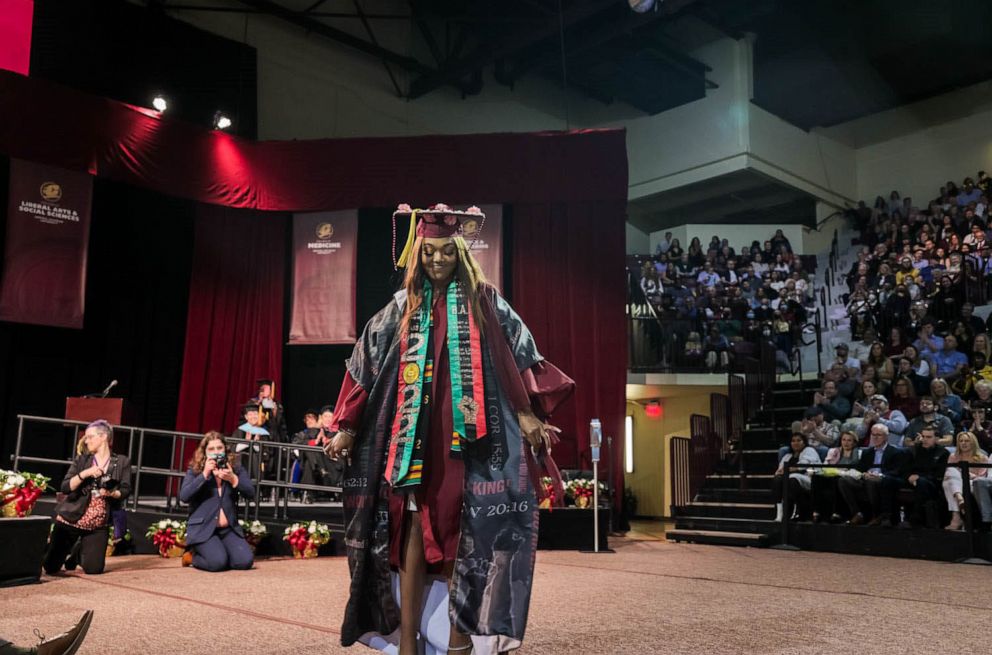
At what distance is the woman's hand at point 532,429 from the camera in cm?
281

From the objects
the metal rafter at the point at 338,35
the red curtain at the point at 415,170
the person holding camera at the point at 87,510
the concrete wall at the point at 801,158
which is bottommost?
the person holding camera at the point at 87,510

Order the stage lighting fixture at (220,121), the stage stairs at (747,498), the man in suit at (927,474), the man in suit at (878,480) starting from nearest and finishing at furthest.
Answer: the man in suit at (927,474) < the man in suit at (878,480) < the stage stairs at (747,498) < the stage lighting fixture at (220,121)

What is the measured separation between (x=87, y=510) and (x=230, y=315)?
629cm

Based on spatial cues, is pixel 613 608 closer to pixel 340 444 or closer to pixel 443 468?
pixel 443 468

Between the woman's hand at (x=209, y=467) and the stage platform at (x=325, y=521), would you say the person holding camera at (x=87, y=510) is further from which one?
the stage platform at (x=325, y=521)

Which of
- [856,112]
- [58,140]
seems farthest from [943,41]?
Result: [58,140]

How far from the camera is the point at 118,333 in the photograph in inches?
468

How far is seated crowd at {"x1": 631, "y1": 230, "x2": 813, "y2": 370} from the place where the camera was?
14523mm

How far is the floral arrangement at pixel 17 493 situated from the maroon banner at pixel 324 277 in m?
6.50

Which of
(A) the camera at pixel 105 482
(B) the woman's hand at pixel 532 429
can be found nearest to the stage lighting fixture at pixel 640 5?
(A) the camera at pixel 105 482

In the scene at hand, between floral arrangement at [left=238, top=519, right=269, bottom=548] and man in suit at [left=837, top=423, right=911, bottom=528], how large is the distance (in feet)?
18.7

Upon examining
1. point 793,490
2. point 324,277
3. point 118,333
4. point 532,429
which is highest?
point 324,277

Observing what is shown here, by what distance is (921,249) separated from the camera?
14.5 metres

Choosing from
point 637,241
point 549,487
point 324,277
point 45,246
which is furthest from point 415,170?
point 549,487
